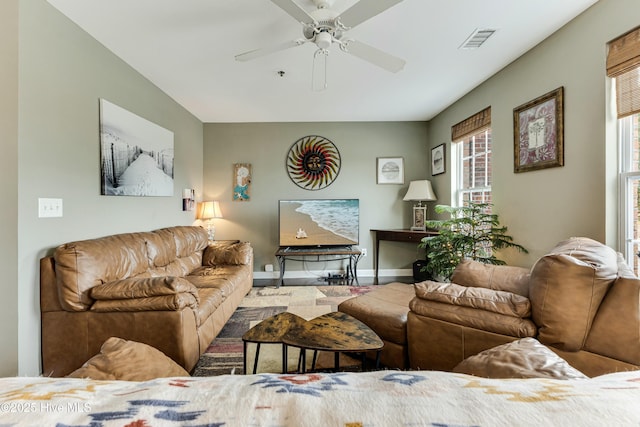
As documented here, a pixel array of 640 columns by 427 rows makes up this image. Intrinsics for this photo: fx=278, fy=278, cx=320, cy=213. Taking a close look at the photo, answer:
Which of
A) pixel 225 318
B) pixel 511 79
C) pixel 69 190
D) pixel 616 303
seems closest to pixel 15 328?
pixel 69 190

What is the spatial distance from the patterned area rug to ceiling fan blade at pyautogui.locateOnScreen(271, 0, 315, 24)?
2.33 m

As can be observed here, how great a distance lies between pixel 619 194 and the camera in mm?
1863

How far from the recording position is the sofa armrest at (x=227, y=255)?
11.6 ft

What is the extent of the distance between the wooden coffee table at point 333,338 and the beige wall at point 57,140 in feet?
5.55

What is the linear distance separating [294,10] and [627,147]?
7.65ft

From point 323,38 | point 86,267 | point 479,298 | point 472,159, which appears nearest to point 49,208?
point 86,267

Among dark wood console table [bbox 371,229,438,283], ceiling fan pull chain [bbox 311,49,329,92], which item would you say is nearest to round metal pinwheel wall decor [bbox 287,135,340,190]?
dark wood console table [bbox 371,229,438,283]

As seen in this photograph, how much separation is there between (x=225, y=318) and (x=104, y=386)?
7.92 feet

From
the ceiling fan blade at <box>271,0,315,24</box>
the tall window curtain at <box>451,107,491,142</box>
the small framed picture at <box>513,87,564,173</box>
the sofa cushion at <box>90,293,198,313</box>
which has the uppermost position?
the ceiling fan blade at <box>271,0,315,24</box>

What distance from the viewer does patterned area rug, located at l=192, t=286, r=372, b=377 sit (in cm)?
207

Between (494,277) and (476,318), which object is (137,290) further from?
(494,277)

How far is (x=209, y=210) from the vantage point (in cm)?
430

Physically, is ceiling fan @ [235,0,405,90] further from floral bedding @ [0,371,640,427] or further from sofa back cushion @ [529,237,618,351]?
floral bedding @ [0,371,640,427]

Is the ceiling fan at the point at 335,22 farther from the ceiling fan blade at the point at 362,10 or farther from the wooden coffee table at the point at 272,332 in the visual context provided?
the wooden coffee table at the point at 272,332
